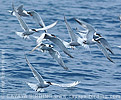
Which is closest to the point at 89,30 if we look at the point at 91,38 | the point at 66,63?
the point at 91,38

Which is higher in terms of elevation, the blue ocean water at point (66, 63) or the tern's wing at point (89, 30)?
the tern's wing at point (89, 30)

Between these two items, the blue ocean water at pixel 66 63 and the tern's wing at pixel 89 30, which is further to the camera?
the blue ocean water at pixel 66 63

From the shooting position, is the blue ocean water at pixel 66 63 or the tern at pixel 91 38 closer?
the tern at pixel 91 38

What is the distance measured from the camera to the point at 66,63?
23156mm

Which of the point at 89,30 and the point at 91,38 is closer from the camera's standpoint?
the point at 89,30

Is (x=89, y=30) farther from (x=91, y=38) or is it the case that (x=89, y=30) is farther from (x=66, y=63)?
(x=66, y=63)

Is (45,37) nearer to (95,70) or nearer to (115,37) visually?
(95,70)

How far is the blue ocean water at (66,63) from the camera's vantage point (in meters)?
19.2

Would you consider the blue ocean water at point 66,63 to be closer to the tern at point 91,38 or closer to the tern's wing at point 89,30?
the tern at point 91,38

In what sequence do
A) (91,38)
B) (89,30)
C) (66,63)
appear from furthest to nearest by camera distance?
1. (66,63)
2. (91,38)
3. (89,30)

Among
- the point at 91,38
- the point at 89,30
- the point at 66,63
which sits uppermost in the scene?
the point at 89,30

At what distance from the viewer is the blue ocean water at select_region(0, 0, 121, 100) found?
1916 centimetres

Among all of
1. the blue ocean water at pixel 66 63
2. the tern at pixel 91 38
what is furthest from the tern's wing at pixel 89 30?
the blue ocean water at pixel 66 63

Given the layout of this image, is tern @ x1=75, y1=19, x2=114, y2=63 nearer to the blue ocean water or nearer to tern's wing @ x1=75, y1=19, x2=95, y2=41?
tern's wing @ x1=75, y1=19, x2=95, y2=41
